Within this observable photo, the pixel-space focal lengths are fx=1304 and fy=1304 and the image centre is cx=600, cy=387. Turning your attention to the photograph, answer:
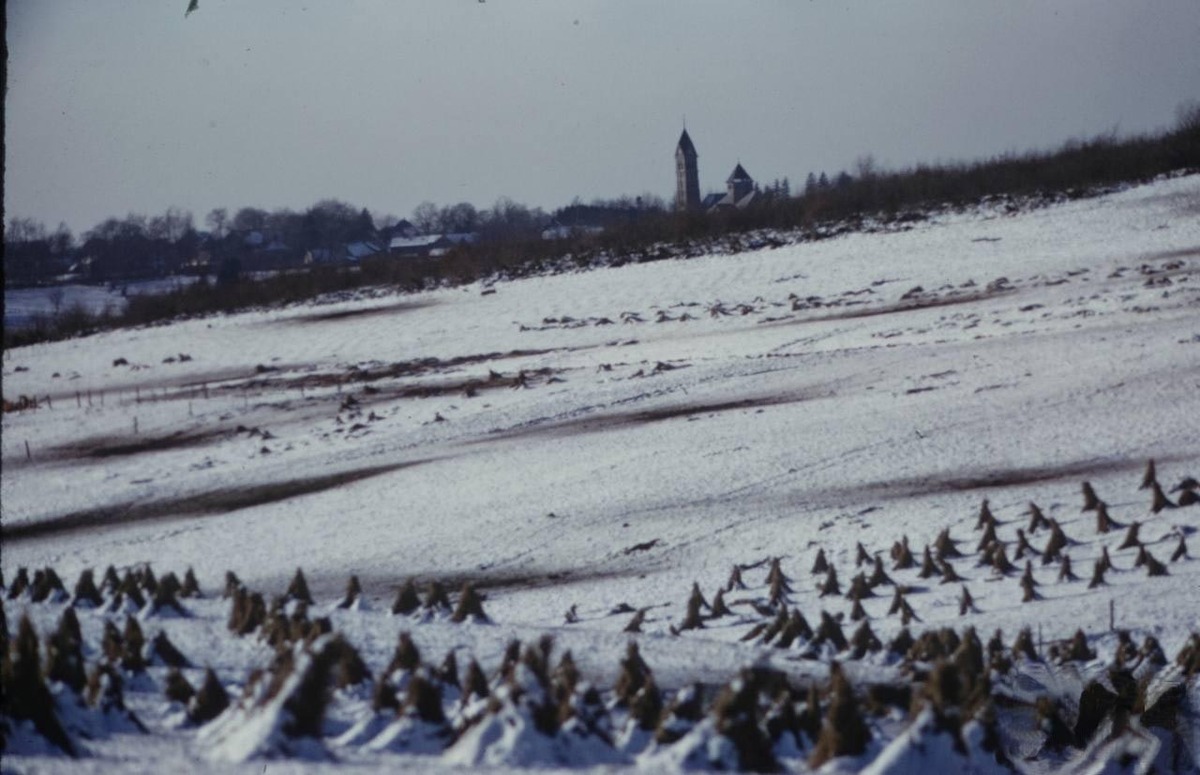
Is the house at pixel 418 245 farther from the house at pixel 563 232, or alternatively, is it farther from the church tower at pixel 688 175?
the church tower at pixel 688 175

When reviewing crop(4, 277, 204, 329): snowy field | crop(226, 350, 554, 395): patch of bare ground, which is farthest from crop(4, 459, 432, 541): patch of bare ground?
crop(226, 350, 554, 395): patch of bare ground

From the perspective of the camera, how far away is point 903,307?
28.4 m

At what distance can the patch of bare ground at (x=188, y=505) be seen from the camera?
45.3ft

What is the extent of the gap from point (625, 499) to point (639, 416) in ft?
14.8

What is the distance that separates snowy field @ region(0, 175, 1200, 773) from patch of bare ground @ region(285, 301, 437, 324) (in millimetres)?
1416

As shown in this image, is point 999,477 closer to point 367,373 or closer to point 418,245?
point 367,373

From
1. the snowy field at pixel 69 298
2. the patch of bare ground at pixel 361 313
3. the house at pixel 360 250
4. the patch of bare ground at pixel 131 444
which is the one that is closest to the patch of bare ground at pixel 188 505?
the patch of bare ground at pixel 131 444

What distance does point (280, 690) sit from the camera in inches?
228

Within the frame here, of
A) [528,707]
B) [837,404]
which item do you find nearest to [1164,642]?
[528,707]

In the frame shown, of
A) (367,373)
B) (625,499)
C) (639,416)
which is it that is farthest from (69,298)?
(367,373)

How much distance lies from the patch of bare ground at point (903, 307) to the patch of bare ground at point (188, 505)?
1314 cm

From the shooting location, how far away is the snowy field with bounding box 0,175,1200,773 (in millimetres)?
6199

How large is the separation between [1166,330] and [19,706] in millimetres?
19463

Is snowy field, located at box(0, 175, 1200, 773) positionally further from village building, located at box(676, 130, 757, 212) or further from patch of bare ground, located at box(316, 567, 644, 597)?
village building, located at box(676, 130, 757, 212)
